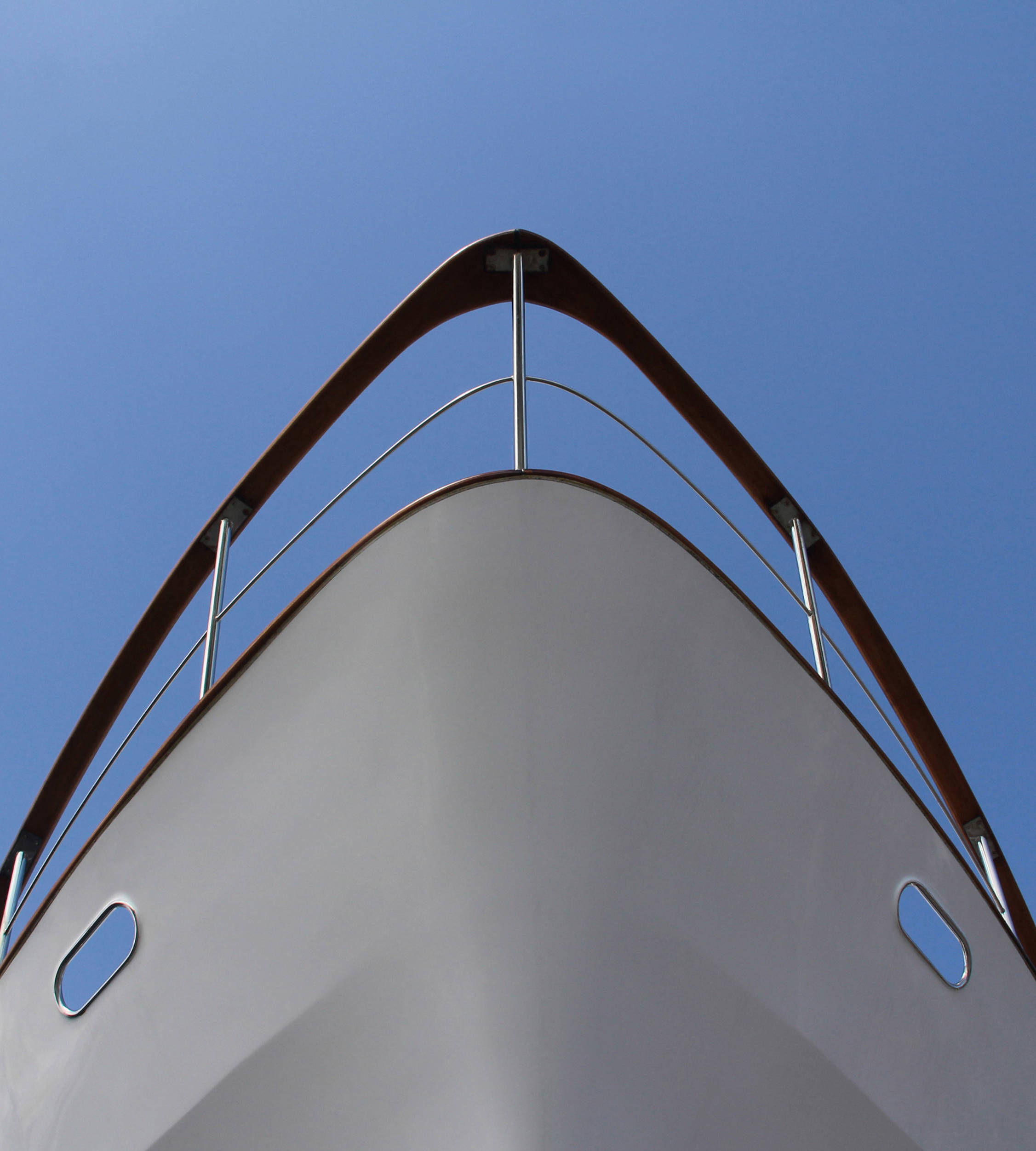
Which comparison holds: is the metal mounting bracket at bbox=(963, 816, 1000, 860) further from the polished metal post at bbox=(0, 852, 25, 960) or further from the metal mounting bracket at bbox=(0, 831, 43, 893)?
the metal mounting bracket at bbox=(0, 831, 43, 893)

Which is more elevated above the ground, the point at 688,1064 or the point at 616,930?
the point at 616,930

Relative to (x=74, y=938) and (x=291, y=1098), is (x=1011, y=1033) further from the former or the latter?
(x=74, y=938)

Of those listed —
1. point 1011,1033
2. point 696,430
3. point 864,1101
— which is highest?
point 696,430

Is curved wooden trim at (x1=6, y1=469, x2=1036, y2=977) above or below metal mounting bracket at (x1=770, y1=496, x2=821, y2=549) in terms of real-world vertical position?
below

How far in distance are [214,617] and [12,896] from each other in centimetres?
196

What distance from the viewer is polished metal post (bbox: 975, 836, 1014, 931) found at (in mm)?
Answer: 3387

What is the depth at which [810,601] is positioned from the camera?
253cm

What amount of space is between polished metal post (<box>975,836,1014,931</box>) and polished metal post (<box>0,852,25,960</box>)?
345 cm

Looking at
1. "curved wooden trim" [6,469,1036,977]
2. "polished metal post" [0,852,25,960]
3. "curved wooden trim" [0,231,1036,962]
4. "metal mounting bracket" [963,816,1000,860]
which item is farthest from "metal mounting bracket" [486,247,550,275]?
"polished metal post" [0,852,25,960]

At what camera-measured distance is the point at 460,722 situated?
74.1 inches

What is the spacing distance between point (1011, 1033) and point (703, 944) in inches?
34.6

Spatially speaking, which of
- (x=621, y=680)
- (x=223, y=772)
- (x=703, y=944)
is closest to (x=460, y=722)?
(x=621, y=680)

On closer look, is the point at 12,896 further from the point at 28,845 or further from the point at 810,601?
the point at 810,601

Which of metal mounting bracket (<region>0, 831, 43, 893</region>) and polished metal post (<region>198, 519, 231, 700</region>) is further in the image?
metal mounting bracket (<region>0, 831, 43, 893</region>)
